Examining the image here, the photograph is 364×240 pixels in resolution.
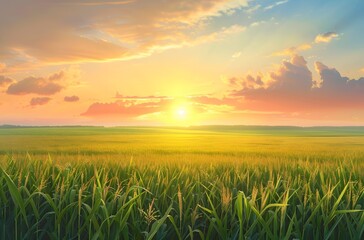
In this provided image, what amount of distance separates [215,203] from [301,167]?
3.66 m

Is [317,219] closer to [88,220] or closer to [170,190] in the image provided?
[170,190]

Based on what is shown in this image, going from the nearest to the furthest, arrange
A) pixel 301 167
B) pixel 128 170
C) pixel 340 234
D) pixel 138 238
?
pixel 138 238 → pixel 340 234 → pixel 128 170 → pixel 301 167

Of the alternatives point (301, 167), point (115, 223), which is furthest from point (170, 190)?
point (301, 167)

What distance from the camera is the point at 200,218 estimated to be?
4.24 metres

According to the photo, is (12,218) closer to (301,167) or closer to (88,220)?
(88,220)

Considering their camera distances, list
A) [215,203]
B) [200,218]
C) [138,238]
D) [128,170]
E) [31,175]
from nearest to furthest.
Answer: [138,238] < [200,218] < [215,203] < [31,175] < [128,170]

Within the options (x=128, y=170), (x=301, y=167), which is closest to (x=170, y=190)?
(x=128, y=170)

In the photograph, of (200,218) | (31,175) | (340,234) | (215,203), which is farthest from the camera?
(31,175)

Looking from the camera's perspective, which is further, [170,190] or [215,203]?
[170,190]

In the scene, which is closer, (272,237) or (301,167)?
(272,237)

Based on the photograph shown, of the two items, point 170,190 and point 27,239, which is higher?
point 170,190

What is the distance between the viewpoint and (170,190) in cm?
502

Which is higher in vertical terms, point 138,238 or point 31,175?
point 31,175

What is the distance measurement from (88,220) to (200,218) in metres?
1.22
